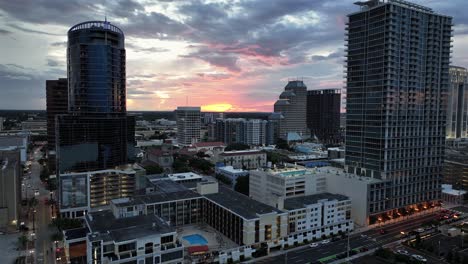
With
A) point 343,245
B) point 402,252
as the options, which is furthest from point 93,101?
point 402,252

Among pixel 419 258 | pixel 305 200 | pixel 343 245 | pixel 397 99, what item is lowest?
pixel 343 245

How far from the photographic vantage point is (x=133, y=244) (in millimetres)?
59812

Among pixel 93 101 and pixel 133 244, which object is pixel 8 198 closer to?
pixel 93 101

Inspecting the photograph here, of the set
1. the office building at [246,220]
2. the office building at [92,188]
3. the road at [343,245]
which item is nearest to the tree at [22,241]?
the office building at [92,188]

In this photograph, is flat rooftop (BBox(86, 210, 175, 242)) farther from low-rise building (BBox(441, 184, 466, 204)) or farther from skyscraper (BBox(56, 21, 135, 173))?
low-rise building (BBox(441, 184, 466, 204))

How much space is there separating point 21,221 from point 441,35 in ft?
424

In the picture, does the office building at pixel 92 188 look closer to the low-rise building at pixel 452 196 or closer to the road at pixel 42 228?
the road at pixel 42 228

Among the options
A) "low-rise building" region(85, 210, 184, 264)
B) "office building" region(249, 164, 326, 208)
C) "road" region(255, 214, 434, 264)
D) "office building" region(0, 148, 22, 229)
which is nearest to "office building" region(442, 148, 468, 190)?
"road" region(255, 214, 434, 264)

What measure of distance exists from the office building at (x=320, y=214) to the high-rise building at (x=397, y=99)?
827 centimetres

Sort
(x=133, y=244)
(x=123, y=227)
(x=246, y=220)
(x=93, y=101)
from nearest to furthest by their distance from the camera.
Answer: (x=133, y=244) < (x=123, y=227) < (x=246, y=220) < (x=93, y=101)

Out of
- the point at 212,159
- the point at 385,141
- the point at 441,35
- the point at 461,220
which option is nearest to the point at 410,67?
the point at 441,35

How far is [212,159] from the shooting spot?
569 feet

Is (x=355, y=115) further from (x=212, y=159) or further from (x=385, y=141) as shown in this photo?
(x=212, y=159)

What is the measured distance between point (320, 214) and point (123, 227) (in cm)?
4479
